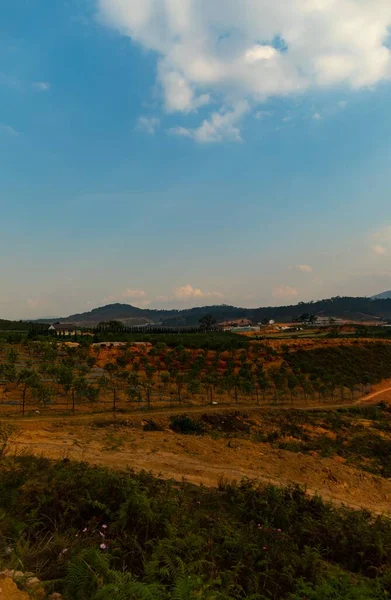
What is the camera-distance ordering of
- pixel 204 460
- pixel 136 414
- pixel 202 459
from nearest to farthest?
pixel 204 460 → pixel 202 459 → pixel 136 414

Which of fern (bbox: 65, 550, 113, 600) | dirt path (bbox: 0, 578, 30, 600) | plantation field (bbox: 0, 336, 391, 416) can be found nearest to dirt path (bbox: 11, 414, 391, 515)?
fern (bbox: 65, 550, 113, 600)

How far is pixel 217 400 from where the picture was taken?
134 ft

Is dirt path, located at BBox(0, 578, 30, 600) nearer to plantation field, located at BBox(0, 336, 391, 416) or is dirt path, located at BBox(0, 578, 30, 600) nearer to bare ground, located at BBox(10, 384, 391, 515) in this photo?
bare ground, located at BBox(10, 384, 391, 515)

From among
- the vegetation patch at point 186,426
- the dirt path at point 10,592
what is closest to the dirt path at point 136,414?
the vegetation patch at point 186,426

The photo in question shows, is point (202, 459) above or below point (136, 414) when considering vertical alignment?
above

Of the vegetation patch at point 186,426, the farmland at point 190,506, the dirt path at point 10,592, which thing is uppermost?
the dirt path at point 10,592

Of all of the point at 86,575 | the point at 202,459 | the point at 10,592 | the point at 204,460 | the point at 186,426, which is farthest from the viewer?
the point at 186,426

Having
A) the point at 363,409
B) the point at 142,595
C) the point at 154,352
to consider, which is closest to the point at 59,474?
the point at 142,595

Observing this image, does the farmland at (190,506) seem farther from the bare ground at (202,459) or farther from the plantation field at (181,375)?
the plantation field at (181,375)

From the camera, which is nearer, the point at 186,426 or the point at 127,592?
the point at 127,592

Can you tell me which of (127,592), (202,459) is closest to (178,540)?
(127,592)

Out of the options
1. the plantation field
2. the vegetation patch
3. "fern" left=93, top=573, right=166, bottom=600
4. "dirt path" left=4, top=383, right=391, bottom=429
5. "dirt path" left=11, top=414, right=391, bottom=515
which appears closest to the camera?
"fern" left=93, top=573, right=166, bottom=600

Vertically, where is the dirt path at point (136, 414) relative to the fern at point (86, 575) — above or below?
below

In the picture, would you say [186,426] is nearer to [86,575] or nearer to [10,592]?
[86,575]
